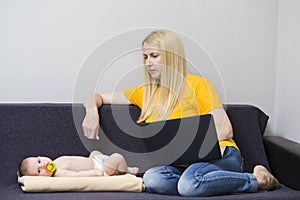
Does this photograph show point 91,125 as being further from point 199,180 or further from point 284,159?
point 284,159

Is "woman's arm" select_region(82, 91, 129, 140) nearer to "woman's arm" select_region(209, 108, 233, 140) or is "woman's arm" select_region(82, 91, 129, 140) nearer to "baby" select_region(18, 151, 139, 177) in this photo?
"baby" select_region(18, 151, 139, 177)

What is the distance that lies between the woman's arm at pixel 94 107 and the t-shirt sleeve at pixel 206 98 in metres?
0.38

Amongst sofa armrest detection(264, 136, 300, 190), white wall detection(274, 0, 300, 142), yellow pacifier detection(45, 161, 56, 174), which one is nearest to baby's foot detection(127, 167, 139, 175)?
yellow pacifier detection(45, 161, 56, 174)

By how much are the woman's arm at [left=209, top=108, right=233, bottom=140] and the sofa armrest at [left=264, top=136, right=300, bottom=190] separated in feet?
0.90

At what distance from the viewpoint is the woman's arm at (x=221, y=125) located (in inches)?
88.5

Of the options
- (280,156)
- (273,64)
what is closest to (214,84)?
(273,64)

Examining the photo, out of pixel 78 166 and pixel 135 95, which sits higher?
pixel 135 95

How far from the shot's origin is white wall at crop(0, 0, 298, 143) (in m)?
2.45

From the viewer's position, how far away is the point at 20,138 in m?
2.25

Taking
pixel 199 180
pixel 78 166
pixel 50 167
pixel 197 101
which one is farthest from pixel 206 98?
pixel 50 167

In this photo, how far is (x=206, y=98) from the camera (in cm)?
228

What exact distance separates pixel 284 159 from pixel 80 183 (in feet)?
3.25

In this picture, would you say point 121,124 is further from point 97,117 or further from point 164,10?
point 164,10

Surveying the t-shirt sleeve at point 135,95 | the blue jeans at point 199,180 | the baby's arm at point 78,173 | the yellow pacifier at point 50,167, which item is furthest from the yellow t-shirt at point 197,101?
the yellow pacifier at point 50,167
